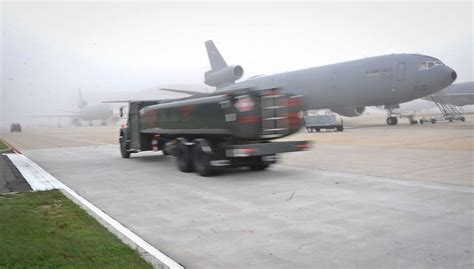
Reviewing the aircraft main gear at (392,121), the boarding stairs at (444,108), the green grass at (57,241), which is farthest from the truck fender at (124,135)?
the boarding stairs at (444,108)

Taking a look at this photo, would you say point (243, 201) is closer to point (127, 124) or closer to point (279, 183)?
point (279, 183)

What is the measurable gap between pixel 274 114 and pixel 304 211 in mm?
4923

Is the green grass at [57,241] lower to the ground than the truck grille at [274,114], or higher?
lower

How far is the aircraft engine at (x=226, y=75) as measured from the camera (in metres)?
47.1

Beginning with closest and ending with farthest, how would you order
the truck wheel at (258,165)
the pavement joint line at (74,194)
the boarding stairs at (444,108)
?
the pavement joint line at (74,194)
the truck wheel at (258,165)
the boarding stairs at (444,108)

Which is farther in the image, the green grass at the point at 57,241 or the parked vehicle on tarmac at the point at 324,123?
the parked vehicle on tarmac at the point at 324,123

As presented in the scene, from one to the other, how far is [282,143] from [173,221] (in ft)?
18.1

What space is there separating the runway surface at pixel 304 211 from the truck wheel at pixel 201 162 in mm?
280

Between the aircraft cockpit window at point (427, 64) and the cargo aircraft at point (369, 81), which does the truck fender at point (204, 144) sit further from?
the aircraft cockpit window at point (427, 64)

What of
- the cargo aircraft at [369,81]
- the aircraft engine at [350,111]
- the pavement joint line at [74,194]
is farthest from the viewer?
the aircraft engine at [350,111]

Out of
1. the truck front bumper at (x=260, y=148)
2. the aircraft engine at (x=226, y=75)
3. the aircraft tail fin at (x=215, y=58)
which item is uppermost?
the aircraft tail fin at (x=215, y=58)

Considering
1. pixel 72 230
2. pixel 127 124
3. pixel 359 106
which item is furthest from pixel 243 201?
pixel 359 106

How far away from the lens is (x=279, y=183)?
35.1 feet

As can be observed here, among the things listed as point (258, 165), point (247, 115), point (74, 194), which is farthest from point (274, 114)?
point (74, 194)
